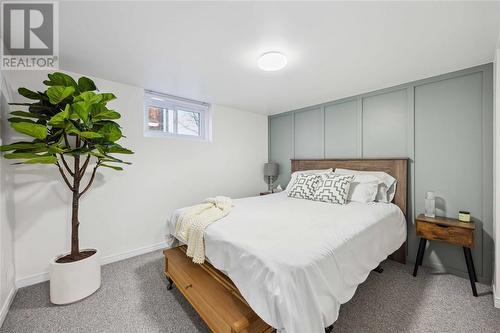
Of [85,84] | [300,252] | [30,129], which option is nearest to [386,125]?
[300,252]

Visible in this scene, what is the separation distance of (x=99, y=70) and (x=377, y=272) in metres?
3.80

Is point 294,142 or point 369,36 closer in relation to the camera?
point 369,36

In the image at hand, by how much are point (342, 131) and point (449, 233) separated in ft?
5.79

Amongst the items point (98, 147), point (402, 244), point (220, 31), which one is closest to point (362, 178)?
point (402, 244)

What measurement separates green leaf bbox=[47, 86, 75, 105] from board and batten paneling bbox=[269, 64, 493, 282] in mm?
3264

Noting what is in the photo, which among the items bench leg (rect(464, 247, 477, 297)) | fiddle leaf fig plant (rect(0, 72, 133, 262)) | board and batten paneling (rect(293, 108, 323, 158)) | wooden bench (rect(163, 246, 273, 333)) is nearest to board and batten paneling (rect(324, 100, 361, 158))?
board and batten paneling (rect(293, 108, 323, 158))

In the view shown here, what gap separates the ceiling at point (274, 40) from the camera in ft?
4.57

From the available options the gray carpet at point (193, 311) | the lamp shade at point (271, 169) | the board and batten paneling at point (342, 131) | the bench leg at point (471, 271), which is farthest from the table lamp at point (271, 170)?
the bench leg at point (471, 271)

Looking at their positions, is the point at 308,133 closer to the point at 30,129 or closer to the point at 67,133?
the point at 67,133

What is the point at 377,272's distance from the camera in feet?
7.50

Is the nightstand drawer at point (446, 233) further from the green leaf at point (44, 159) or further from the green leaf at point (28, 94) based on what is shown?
the green leaf at point (28, 94)

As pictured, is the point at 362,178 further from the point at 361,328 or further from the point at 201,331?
the point at 201,331

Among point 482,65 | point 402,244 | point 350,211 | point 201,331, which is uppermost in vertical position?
point 482,65

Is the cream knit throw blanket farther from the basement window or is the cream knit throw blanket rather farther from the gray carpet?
the basement window
